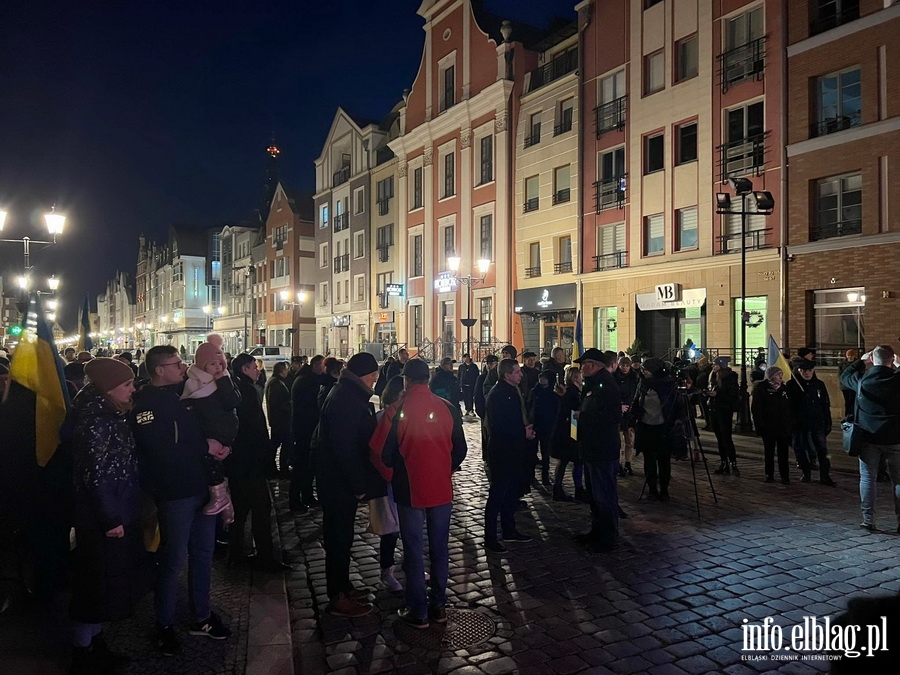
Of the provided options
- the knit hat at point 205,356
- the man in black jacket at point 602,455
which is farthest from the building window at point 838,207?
the knit hat at point 205,356

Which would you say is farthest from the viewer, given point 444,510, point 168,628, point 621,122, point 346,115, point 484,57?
point 346,115

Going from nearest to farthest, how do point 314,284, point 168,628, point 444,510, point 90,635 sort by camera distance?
point 90,635 < point 168,628 < point 444,510 < point 314,284

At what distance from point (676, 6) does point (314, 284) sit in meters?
38.0

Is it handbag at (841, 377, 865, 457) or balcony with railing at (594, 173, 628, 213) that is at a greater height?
balcony with railing at (594, 173, 628, 213)

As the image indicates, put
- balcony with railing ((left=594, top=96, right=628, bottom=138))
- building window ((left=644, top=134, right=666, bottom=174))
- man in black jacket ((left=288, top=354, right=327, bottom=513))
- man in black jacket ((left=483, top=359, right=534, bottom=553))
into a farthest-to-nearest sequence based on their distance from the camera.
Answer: balcony with railing ((left=594, top=96, right=628, bottom=138))
building window ((left=644, top=134, right=666, bottom=174))
man in black jacket ((left=288, top=354, right=327, bottom=513))
man in black jacket ((left=483, top=359, right=534, bottom=553))

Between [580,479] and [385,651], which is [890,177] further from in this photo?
[385,651]

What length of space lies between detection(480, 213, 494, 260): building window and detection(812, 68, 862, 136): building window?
16528 millimetres

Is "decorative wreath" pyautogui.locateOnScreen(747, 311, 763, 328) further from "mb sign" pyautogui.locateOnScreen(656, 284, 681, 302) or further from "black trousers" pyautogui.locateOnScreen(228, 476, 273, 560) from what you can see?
"black trousers" pyautogui.locateOnScreen(228, 476, 273, 560)

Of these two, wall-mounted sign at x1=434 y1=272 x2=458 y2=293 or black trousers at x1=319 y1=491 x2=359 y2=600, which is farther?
wall-mounted sign at x1=434 y1=272 x2=458 y2=293

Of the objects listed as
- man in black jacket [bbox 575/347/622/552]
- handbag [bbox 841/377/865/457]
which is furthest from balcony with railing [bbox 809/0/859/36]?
man in black jacket [bbox 575/347/622/552]

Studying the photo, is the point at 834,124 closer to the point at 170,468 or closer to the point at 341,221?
the point at 170,468

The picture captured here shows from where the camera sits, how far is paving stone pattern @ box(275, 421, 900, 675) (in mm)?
4441

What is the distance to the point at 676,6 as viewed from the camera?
925 inches

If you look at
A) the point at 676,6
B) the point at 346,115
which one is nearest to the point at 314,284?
the point at 346,115
